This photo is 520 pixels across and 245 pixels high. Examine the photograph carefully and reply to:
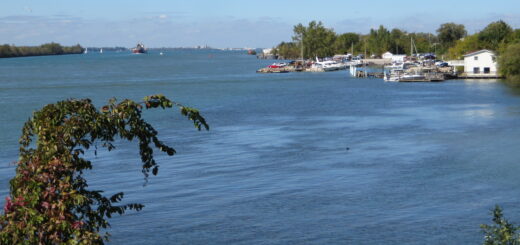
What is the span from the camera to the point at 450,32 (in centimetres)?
17988

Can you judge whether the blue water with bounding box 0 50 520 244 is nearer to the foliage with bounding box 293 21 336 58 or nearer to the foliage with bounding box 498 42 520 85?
the foliage with bounding box 498 42 520 85

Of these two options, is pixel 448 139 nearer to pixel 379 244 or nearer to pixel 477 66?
pixel 379 244

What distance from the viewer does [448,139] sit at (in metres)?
43.2

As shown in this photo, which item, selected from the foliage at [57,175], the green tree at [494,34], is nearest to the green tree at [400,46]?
the green tree at [494,34]

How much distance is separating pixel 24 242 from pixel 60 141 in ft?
4.01

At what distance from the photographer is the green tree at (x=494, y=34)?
109125 mm

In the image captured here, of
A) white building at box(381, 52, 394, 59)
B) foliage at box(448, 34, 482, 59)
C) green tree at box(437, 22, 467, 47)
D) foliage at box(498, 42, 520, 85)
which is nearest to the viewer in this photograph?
foliage at box(498, 42, 520, 85)

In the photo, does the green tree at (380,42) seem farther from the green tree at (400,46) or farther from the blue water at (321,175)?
the blue water at (321,175)

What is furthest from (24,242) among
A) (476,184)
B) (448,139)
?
(448,139)

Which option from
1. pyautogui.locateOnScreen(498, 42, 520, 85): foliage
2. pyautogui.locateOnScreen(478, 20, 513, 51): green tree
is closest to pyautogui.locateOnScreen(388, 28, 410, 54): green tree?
pyautogui.locateOnScreen(478, 20, 513, 51): green tree

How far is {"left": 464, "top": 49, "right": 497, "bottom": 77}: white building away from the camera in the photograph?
9269cm

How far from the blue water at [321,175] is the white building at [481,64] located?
2968 cm

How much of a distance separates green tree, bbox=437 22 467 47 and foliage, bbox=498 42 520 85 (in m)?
94.6

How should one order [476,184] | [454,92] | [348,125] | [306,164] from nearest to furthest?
[476,184] < [306,164] < [348,125] < [454,92]
